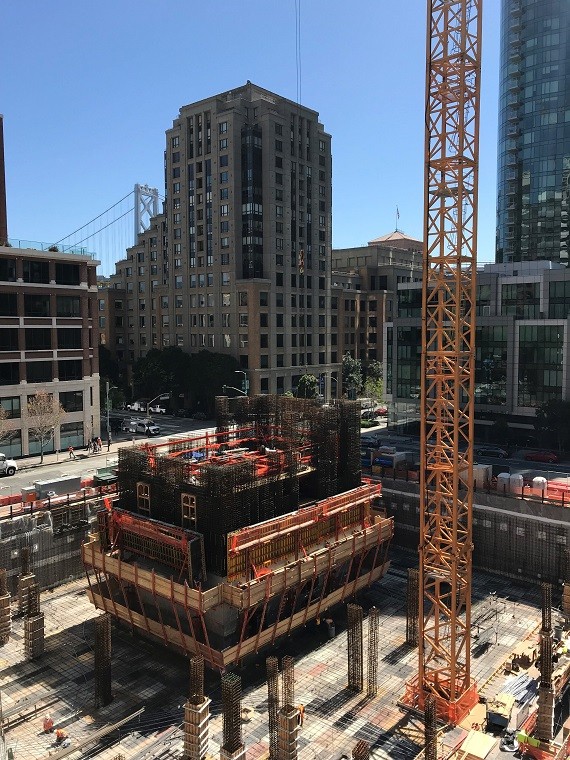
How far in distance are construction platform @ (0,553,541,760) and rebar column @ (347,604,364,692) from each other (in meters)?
0.47

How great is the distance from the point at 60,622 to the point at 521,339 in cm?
5274

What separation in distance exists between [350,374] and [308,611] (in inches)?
2917

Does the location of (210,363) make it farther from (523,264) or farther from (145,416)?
(523,264)

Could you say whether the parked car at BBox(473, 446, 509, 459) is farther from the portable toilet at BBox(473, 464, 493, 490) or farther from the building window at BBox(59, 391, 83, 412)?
the building window at BBox(59, 391, 83, 412)

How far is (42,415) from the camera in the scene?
56.9 meters

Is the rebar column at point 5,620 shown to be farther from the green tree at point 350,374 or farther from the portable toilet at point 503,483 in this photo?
the green tree at point 350,374

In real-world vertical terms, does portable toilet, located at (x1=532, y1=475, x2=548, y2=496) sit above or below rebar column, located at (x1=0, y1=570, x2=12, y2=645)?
above

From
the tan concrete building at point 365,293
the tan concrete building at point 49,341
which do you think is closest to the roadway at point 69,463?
the tan concrete building at point 49,341

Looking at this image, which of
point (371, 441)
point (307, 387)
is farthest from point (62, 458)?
point (307, 387)

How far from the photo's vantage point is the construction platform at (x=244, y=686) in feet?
70.0

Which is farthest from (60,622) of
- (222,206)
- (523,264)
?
(222,206)

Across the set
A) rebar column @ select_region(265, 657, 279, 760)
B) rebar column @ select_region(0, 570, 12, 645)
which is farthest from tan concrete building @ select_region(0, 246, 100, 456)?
rebar column @ select_region(265, 657, 279, 760)

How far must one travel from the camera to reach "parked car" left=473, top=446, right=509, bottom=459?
60138 mm

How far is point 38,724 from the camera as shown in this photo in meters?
22.3
